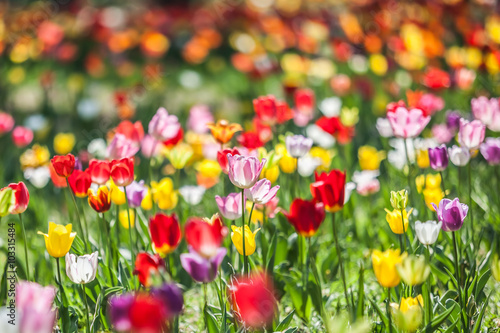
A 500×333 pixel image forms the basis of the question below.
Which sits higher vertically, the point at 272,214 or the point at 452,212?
the point at 452,212

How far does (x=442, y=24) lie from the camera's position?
16.2ft

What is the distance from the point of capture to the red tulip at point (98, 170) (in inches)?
63.3

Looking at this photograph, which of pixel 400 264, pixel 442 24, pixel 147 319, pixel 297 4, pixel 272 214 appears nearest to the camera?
pixel 147 319

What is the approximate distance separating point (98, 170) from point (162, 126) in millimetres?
355

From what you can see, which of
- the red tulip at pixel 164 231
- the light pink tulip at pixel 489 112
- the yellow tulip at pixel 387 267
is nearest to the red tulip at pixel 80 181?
the red tulip at pixel 164 231

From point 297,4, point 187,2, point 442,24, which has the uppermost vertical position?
point 442,24

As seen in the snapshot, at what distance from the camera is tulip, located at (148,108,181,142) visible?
1.88m

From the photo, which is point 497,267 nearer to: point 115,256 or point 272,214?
point 272,214

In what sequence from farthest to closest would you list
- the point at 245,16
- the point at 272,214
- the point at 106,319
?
the point at 245,16, the point at 272,214, the point at 106,319

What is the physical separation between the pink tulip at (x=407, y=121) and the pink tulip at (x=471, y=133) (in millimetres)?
118

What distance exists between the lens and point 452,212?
1.35m

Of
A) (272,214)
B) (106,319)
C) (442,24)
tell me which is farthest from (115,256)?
(442,24)

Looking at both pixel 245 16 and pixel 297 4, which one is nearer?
pixel 245 16

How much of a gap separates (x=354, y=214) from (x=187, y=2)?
25.1ft
